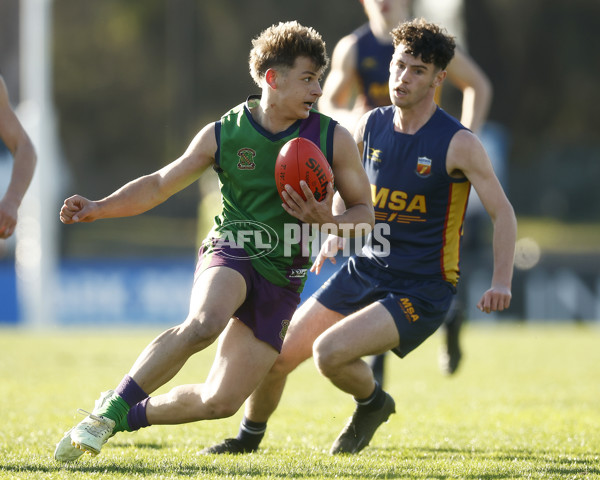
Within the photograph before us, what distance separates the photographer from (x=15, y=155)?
223 inches

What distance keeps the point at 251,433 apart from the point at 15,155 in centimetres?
198

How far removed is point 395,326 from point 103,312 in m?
11.8

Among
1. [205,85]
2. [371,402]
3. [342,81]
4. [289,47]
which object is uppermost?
[205,85]

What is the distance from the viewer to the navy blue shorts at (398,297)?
17.9 ft

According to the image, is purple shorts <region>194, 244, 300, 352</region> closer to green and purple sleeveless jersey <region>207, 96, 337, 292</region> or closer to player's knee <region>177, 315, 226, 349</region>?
green and purple sleeveless jersey <region>207, 96, 337, 292</region>

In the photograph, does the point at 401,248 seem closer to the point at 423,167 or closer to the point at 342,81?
the point at 423,167

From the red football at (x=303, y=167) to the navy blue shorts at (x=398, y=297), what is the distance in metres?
0.94

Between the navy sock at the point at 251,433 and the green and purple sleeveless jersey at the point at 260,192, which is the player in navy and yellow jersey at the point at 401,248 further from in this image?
the green and purple sleeveless jersey at the point at 260,192

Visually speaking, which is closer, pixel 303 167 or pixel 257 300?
pixel 303 167

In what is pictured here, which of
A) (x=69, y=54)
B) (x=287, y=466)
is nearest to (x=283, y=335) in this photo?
(x=287, y=466)

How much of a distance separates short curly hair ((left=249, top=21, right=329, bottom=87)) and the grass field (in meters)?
1.92

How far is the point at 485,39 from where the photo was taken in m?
32.0

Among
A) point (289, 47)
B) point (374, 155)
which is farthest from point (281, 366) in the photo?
point (289, 47)

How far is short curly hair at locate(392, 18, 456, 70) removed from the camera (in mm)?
5488
